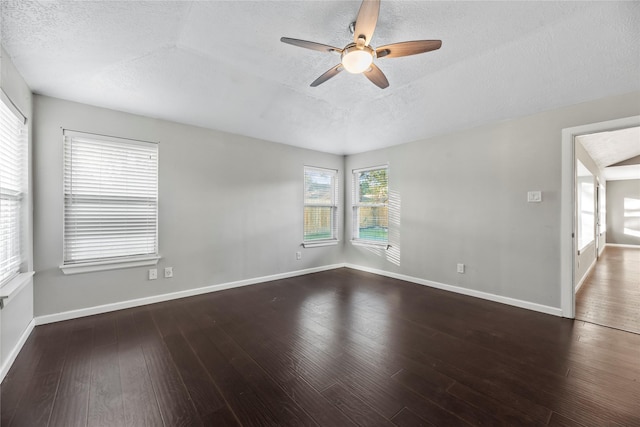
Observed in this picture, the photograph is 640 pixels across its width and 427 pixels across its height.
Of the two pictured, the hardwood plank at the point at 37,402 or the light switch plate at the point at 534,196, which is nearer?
the hardwood plank at the point at 37,402

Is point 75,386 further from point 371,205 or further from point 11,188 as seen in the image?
point 371,205

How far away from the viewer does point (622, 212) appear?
8680mm

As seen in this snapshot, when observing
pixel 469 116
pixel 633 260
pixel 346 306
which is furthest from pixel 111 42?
pixel 633 260

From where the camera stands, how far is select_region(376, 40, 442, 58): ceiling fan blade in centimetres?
178

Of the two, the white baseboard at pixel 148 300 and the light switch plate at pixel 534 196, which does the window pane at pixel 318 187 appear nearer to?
the white baseboard at pixel 148 300

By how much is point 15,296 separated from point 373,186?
15.5 ft

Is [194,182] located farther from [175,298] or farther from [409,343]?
[409,343]

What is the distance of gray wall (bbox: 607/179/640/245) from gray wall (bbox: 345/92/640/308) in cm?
923

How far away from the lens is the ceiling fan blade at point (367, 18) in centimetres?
150

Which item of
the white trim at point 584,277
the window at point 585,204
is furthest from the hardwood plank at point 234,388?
the window at point 585,204

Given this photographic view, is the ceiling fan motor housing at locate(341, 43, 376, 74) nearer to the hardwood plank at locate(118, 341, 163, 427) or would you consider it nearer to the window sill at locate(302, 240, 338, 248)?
the hardwood plank at locate(118, 341, 163, 427)

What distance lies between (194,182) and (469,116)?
3748 millimetres

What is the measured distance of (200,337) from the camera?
240 centimetres

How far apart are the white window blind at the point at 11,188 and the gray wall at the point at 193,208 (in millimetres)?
263
